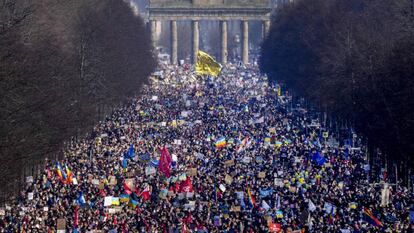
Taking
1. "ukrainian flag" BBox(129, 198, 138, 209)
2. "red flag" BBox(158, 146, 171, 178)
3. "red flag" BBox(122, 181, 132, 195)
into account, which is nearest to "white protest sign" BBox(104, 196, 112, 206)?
"ukrainian flag" BBox(129, 198, 138, 209)

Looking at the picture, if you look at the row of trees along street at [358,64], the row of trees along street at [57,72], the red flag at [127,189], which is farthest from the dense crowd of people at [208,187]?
the row of trees along street at [358,64]

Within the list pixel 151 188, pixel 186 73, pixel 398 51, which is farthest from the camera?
pixel 186 73

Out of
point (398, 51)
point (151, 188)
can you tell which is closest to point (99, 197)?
point (151, 188)

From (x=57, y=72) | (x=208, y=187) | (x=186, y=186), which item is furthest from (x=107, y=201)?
(x=57, y=72)

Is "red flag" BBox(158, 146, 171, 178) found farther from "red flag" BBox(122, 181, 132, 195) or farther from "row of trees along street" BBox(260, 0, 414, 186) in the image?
"row of trees along street" BBox(260, 0, 414, 186)

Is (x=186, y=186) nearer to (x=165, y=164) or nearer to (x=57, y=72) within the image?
(x=165, y=164)

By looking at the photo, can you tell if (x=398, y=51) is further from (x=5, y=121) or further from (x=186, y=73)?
(x=186, y=73)
